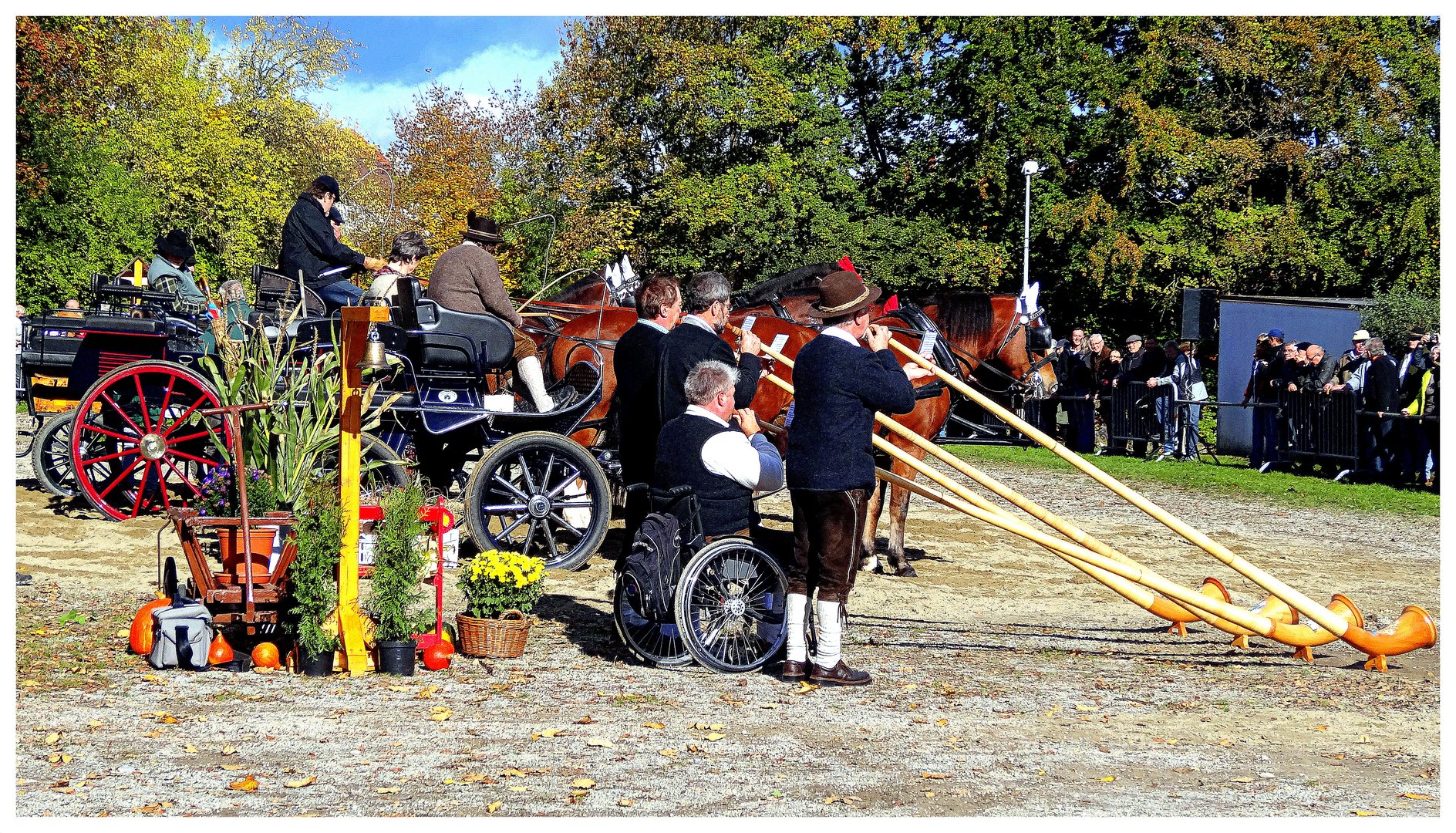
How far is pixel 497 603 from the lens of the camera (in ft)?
22.9

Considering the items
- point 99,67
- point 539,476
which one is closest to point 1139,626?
point 539,476

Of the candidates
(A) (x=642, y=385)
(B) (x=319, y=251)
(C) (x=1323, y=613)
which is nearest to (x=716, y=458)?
(A) (x=642, y=385)

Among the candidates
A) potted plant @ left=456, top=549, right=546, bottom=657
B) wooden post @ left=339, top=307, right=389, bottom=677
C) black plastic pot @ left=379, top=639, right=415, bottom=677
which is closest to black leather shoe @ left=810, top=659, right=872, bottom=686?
potted plant @ left=456, top=549, right=546, bottom=657

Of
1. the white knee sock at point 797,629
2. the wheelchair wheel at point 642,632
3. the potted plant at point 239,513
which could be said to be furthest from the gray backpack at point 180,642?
the white knee sock at point 797,629

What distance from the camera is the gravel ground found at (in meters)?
4.76

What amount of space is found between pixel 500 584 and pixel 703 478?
115 cm

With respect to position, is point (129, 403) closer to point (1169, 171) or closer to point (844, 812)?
point (844, 812)

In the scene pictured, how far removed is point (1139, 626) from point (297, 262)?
20.9 feet

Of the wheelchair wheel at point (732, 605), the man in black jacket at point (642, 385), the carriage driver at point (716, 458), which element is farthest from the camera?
the man in black jacket at point (642, 385)

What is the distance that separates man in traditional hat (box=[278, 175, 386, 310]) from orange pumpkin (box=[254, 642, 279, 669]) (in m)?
4.02

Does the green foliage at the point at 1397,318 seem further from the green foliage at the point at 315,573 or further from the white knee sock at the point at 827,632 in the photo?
the green foliage at the point at 315,573

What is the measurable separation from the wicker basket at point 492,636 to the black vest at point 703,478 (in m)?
1.04

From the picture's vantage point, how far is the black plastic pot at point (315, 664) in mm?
6469

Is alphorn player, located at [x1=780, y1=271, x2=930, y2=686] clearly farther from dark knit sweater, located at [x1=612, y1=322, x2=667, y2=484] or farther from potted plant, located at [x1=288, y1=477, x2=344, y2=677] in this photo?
potted plant, located at [x1=288, y1=477, x2=344, y2=677]
